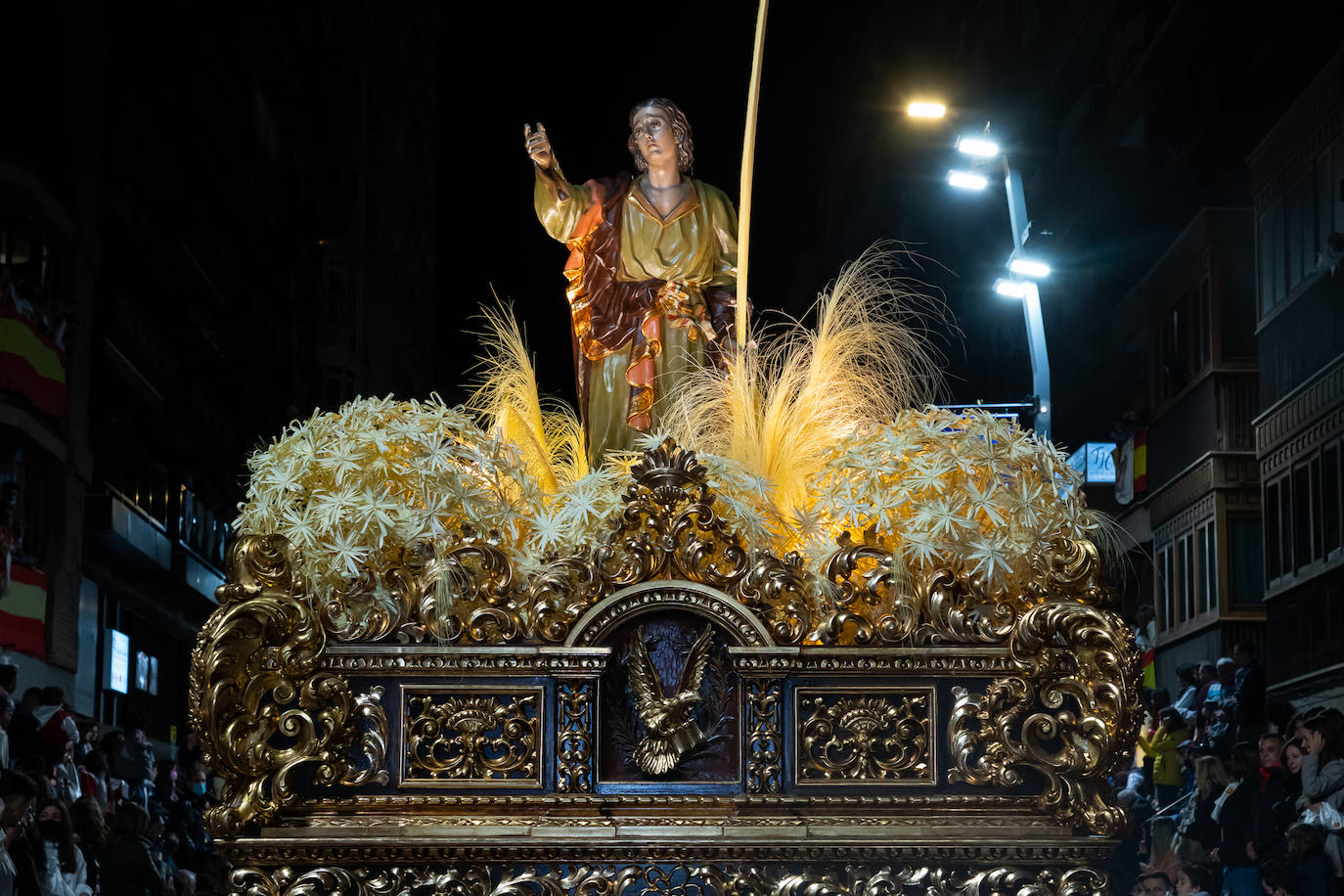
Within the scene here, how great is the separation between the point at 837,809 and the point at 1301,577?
12.4m

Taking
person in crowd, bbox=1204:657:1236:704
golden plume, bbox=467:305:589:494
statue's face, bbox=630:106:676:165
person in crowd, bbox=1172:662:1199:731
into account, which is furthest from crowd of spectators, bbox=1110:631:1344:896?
statue's face, bbox=630:106:676:165

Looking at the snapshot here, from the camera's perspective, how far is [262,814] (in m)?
4.65

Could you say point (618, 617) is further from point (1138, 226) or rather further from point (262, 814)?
point (1138, 226)

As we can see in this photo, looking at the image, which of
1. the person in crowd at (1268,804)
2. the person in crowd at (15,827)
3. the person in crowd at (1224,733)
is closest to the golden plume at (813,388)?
the person in crowd at (15,827)

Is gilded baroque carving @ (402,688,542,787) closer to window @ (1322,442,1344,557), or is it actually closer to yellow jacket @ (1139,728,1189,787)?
yellow jacket @ (1139,728,1189,787)

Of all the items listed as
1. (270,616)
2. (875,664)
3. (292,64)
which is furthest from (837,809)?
(292,64)

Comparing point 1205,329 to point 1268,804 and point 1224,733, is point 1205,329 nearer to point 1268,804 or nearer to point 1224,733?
point 1224,733

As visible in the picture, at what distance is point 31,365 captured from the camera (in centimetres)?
1928

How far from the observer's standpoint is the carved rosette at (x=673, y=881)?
459 centimetres

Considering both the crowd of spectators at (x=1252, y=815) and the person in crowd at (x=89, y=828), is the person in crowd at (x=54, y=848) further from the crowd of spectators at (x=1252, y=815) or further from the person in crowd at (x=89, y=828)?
the crowd of spectators at (x=1252, y=815)

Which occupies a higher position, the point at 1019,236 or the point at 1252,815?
the point at 1019,236

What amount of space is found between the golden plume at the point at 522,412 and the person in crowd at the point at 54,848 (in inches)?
198

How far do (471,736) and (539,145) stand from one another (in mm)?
2681

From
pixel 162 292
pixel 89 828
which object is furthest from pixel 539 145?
pixel 162 292
